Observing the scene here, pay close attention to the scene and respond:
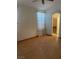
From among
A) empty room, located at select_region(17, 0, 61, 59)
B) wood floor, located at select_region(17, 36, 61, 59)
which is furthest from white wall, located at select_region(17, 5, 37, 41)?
wood floor, located at select_region(17, 36, 61, 59)

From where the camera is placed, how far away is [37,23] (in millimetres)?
8828

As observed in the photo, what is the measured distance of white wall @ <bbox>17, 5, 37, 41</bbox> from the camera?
6423 millimetres

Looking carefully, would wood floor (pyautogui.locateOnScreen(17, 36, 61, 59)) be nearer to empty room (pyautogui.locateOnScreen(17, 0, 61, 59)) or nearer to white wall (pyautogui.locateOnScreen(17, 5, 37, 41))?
empty room (pyautogui.locateOnScreen(17, 0, 61, 59))

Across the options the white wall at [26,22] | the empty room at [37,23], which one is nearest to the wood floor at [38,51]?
the empty room at [37,23]

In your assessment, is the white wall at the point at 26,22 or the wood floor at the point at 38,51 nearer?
the wood floor at the point at 38,51

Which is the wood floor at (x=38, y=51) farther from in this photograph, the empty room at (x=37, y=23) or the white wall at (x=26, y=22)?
the white wall at (x=26, y=22)

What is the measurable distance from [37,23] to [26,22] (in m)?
1.81

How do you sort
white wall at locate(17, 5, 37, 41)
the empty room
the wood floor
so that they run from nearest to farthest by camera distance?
the wood floor → the empty room → white wall at locate(17, 5, 37, 41)

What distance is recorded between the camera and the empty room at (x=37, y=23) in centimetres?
614

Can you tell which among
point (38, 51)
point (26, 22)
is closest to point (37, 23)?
point (26, 22)

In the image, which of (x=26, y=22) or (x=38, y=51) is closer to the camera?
(x=38, y=51)

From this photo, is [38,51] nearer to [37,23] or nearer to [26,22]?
[26,22]

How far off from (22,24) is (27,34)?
2.84 ft
